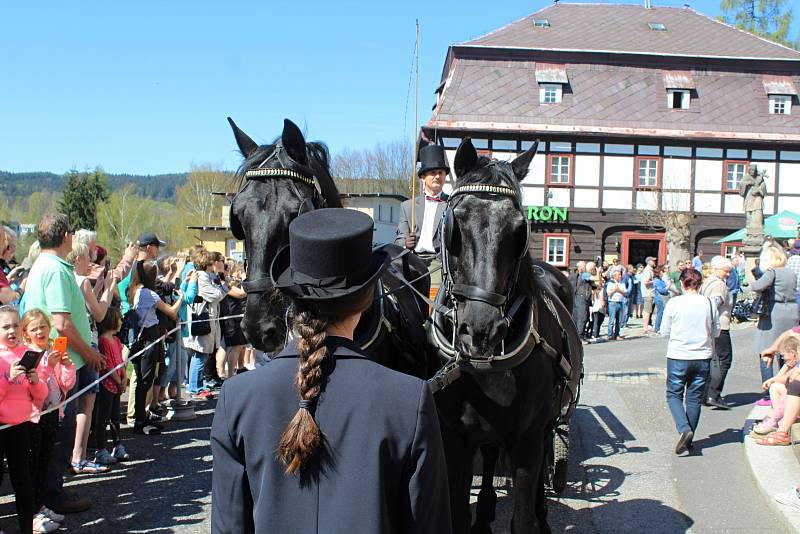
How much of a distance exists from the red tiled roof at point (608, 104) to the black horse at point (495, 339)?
2491cm

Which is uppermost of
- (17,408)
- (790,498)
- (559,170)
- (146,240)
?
(559,170)

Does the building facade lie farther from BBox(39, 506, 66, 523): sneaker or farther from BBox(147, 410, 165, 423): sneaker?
BBox(39, 506, 66, 523): sneaker

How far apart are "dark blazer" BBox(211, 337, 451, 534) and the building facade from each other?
27.1m

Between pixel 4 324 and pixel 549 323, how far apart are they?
338 cm

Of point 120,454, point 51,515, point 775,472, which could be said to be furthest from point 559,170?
point 51,515

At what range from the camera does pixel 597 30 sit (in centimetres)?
3244

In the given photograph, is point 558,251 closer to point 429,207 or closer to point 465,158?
point 429,207

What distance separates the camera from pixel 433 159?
16.9 feet

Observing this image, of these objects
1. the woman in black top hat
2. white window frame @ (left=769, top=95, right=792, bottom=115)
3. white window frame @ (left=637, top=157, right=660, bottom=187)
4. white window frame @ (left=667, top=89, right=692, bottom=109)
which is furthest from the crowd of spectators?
white window frame @ (left=769, top=95, right=792, bottom=115)

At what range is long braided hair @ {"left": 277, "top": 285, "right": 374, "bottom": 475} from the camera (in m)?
1.67

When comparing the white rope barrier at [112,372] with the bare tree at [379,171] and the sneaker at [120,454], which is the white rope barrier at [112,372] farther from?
the bare tree at [379,171]

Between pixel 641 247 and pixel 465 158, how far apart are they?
28820 millimetres

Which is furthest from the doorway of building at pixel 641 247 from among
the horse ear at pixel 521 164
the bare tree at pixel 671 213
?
the horse ear at pixel 521 164

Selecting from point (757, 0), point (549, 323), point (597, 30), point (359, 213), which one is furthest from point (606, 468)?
point (757, 0)
